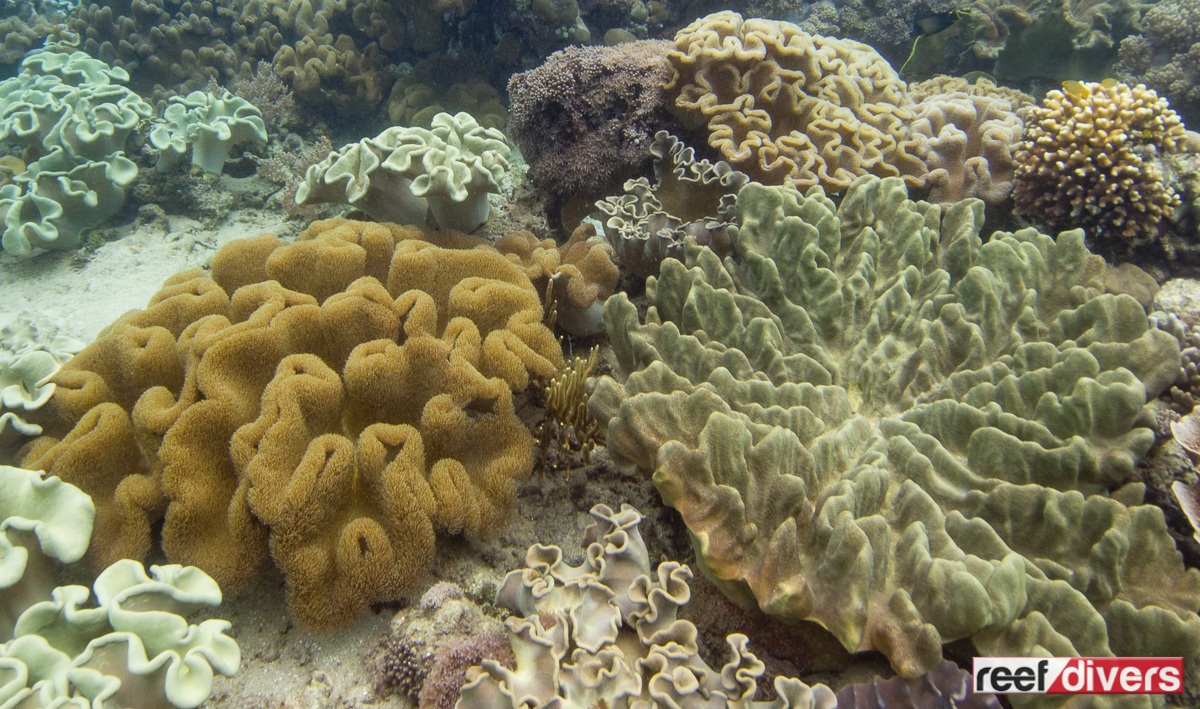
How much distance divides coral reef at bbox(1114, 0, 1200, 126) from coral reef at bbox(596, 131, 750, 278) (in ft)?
24.6

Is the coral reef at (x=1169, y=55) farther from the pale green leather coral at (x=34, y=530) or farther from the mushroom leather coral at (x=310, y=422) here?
the pale green leather coral at (x=34, y=530)

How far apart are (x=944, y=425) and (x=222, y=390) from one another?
342 centimetres

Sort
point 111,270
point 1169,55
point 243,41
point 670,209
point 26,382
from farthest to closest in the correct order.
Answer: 1. point 243,41
2. point 1169,55
3. point 111,270
4. point 670,209
5. point 26,382

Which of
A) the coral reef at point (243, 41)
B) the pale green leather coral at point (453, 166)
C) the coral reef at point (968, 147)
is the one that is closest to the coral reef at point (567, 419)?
the pale green leather coral at point (453, 166)

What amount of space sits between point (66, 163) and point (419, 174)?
4461 mm

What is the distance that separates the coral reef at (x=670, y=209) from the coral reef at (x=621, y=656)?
193cm

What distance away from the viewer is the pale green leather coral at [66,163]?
4.84 metres

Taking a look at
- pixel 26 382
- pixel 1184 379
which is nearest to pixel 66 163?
pixel 26 382

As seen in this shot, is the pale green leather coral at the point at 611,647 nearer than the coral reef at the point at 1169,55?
Yes

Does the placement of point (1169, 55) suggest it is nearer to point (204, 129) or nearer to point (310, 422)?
point (310, 422)

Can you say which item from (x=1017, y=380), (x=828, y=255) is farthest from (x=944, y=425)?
(x=828, y=255)

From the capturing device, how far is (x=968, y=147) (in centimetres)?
443

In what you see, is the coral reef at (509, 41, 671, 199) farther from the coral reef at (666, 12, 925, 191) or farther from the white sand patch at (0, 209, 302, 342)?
the white sand patch at (0, 209, 302, 342)

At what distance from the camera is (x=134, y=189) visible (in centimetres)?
567
